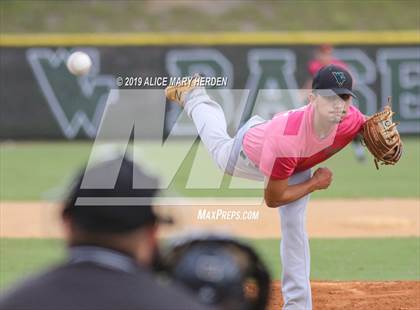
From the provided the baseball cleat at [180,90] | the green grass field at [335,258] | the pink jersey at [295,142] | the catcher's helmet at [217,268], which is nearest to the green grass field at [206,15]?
the green grass field at [335,258]

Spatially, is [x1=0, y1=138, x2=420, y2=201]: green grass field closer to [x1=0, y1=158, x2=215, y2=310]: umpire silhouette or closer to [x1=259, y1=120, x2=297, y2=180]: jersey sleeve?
[x1=259, y1=120, x2=297, y2=180]: jersey sleeve

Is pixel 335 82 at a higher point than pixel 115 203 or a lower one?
higher

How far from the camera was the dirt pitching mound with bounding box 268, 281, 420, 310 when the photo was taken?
7.62m

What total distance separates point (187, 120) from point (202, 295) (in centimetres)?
1914

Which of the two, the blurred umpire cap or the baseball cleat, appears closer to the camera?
the blurred umpire cap

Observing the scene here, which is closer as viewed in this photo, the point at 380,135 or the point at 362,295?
the point at 380,135

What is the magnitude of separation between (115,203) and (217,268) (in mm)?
351

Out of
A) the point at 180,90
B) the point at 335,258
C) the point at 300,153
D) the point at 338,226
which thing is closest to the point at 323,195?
the point at 338,226

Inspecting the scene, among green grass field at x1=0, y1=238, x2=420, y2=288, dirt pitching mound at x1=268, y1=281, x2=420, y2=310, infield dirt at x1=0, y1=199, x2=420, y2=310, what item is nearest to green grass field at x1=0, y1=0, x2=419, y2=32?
infield dirt at x1=0, y1=199, x2=420, y2=310

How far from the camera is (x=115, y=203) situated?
8.96 feet

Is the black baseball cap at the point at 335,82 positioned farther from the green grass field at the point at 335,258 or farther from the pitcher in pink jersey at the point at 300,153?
the green grass field at the point at 335,258

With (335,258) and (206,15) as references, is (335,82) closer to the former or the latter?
(335,258)

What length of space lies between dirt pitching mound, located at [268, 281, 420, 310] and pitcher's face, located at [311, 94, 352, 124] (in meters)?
1.97

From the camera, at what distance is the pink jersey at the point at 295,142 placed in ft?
19.5
